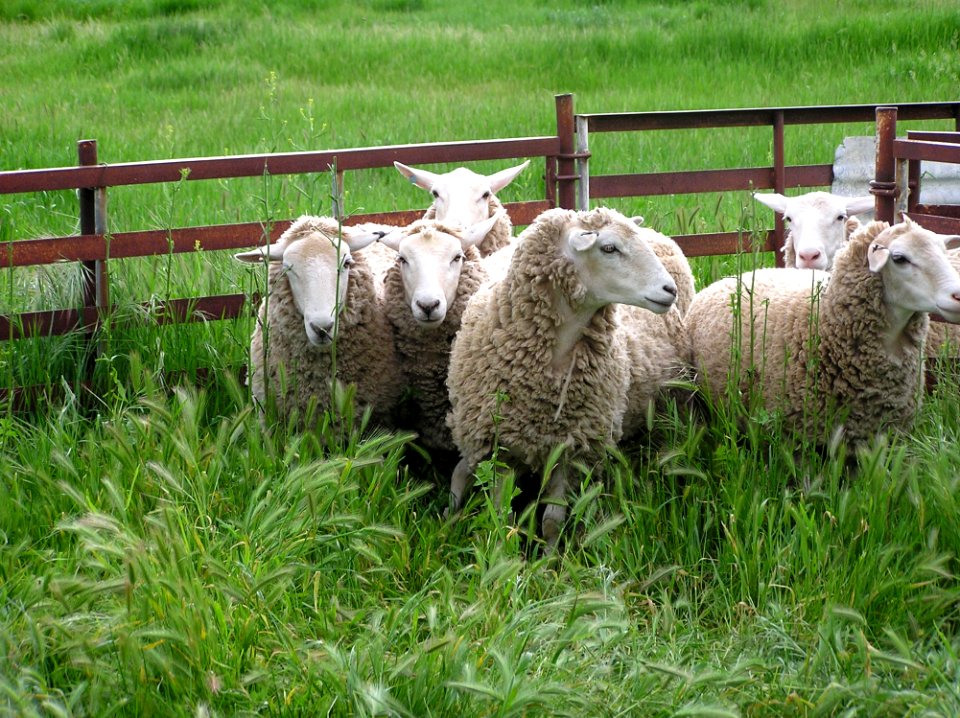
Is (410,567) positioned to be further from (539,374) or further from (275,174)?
(275,174)

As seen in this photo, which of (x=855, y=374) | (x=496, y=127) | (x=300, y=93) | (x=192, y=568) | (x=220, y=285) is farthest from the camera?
(x=300, y=93)

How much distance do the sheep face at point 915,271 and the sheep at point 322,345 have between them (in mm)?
2151

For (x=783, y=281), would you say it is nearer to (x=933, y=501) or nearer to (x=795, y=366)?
(x=795, y=366)

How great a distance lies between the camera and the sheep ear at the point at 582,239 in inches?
171

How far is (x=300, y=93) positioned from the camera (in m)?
14.4

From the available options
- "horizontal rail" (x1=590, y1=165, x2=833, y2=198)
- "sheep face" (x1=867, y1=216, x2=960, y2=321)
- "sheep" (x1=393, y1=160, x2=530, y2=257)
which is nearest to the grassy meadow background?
"sheep face" (x1=867, y1=216, x2=960, y2=321)

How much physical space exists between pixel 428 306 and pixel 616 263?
83cm

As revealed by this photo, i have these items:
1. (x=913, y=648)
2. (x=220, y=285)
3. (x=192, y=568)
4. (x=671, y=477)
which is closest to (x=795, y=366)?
(x=671, y=477)

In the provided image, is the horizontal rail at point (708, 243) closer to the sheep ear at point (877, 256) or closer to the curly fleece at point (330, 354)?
the sheep ear at point (877, 256)

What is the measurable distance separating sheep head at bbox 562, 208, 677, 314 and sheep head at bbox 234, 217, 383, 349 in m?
0.94

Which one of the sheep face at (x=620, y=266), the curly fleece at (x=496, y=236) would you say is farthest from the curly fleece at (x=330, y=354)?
the curly fleece at (x=496, y=236)

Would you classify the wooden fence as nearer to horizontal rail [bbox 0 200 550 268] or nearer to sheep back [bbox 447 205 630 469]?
horizontal rail [bbox 0 200 550 268]

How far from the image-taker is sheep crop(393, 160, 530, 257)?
248 inches

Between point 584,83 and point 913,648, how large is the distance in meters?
12.8
